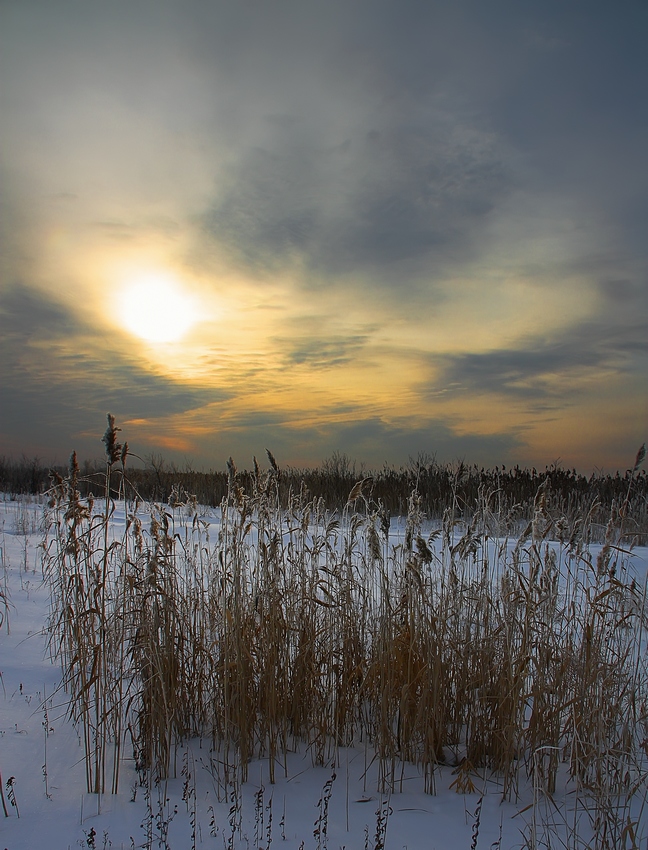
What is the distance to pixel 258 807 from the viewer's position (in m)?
2.79

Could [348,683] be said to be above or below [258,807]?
above

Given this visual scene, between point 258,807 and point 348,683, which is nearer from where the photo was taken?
point 258,807

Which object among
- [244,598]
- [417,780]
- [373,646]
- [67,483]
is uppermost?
[67,483]

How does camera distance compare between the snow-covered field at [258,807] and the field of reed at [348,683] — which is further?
the field of reed at [348,683]

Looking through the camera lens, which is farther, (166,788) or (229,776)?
(229,776)

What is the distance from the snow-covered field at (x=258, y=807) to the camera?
2.80 m

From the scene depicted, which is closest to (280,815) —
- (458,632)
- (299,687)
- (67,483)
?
(299,687)

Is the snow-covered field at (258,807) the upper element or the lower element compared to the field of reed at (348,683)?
lower

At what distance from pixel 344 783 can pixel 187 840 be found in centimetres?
92

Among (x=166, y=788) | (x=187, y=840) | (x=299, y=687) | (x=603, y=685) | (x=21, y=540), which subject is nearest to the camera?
(x=187, y=840)

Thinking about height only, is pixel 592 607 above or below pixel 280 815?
above

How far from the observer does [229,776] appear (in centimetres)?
332

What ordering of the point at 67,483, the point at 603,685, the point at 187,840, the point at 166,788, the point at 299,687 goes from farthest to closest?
the point at 67,483 < the point at 299,687 < the point at 603,685 < the point at 166,788 < the point at 187,840

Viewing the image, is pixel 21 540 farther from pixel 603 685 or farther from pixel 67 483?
pixel 603 685
